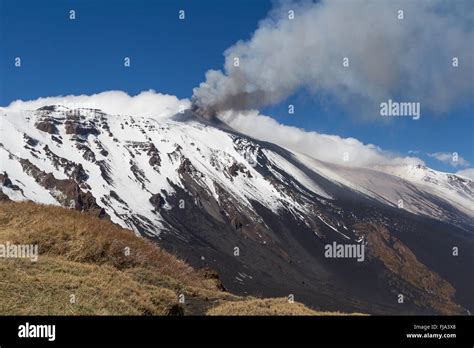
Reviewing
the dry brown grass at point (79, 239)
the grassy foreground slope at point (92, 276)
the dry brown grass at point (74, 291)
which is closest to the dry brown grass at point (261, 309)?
the grassy foreground slope at point (92, 276)

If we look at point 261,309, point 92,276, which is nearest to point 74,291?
point 92,276

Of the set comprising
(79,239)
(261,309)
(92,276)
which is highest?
(79,239)

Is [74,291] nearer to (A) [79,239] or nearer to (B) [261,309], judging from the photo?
(A) [79,239]

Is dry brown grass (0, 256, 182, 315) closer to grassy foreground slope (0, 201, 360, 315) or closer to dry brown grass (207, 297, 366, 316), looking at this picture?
grassy foreground slope (0, 201, 360, 315)

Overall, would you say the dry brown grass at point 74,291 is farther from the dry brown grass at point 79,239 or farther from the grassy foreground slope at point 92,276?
the dry brown grass at point 79,239
